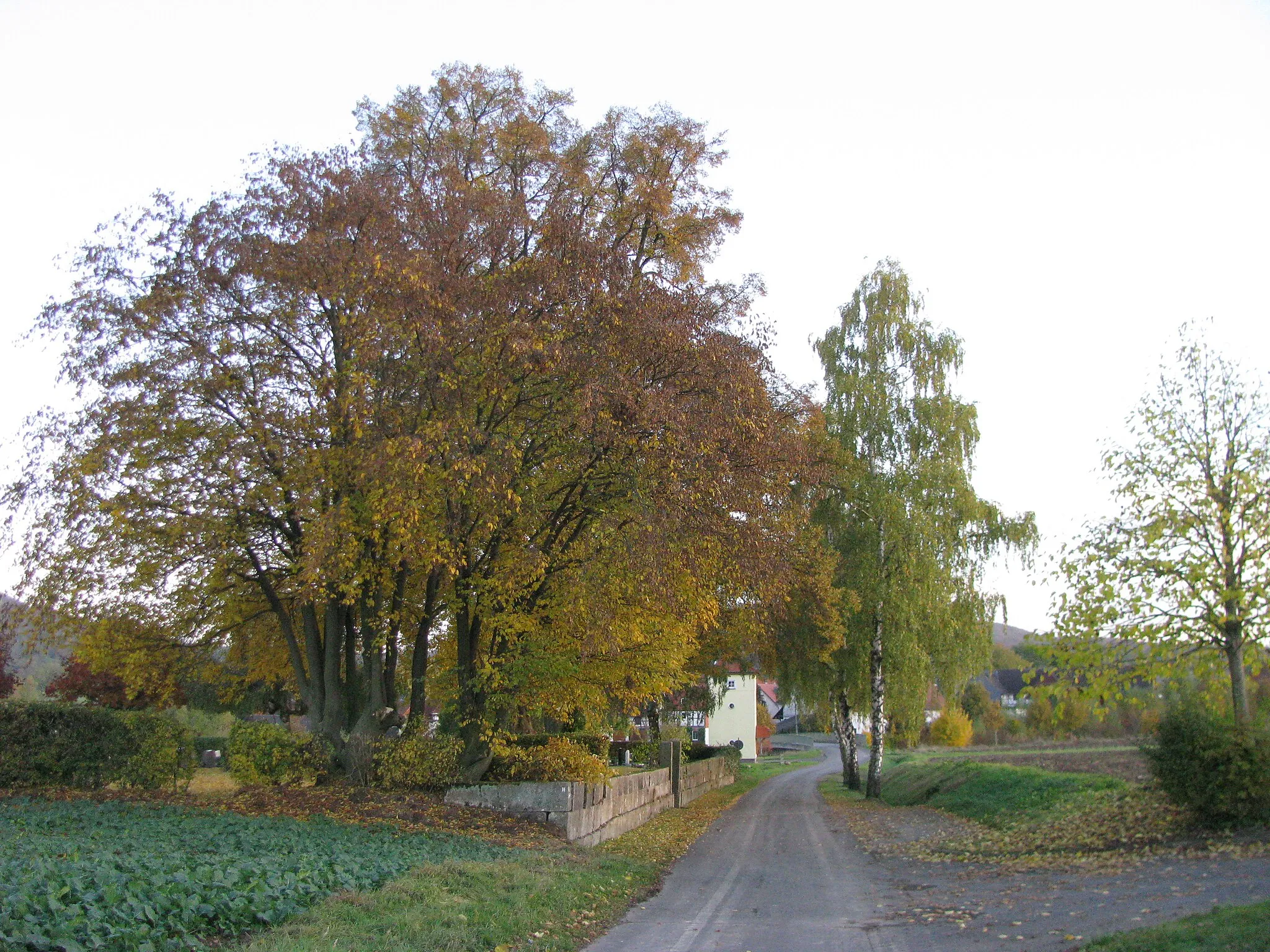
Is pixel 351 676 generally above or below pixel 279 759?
above

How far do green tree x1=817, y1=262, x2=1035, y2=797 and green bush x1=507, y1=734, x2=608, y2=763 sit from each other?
851 cm

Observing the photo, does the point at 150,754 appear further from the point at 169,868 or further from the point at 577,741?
the point at 169,868

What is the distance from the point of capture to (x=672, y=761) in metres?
28.1

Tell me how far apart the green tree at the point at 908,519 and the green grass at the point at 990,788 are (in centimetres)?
204

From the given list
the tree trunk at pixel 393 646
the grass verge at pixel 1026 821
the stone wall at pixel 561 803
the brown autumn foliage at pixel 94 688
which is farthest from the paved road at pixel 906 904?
the brown autumn foliage at pixel 94 688

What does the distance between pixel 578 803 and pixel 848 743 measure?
75.3 ft

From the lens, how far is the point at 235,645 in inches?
798

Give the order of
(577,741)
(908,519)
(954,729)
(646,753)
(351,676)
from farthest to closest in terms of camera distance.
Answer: (954,729)
(646,753)
(908,519)
(577,741)
(351,676)

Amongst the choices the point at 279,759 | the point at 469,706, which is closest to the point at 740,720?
the point at 469,706

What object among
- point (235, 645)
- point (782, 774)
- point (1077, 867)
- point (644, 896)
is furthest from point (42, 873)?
point (782, 774)

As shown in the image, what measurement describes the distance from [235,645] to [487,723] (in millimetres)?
7133

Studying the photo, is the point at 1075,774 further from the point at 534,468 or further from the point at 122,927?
the point at 122,927

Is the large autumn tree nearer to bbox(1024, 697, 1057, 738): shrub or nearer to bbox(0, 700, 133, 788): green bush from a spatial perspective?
bbox(0, 700, 133, 788): green bush

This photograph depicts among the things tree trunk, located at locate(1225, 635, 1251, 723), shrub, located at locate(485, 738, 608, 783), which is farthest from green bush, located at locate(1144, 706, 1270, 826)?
shrub, located at locate(485, 738, 608, 783)
